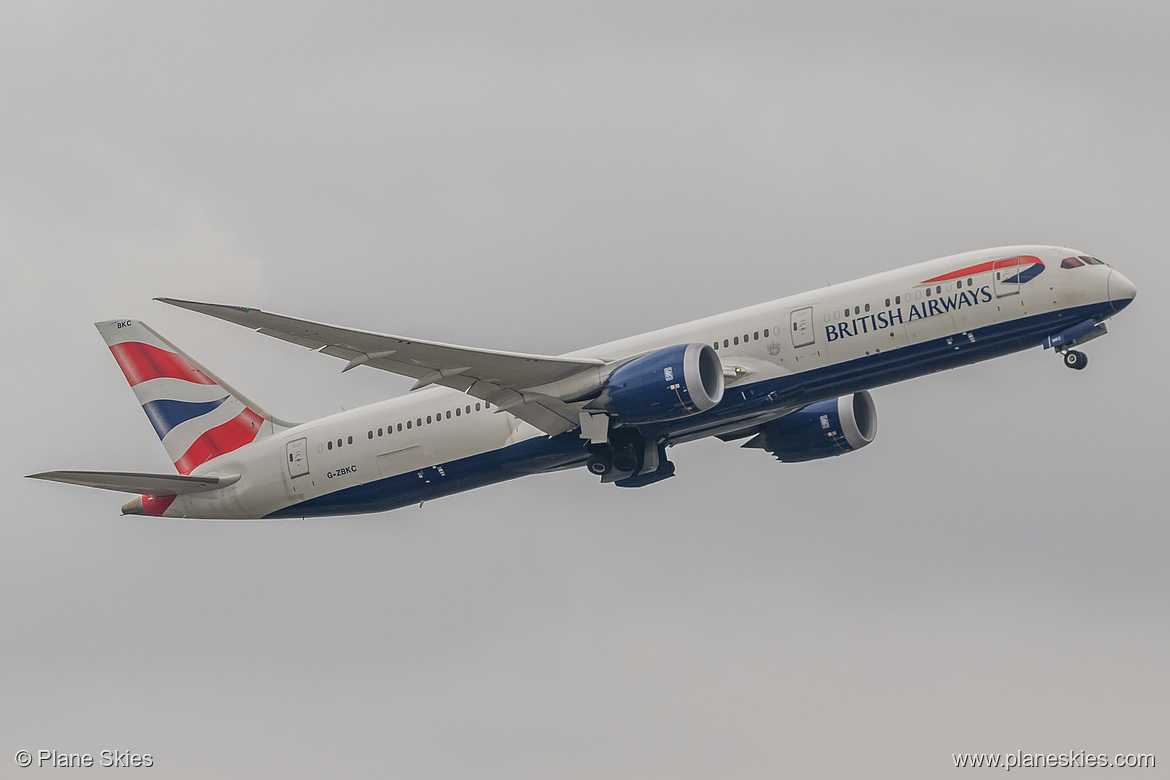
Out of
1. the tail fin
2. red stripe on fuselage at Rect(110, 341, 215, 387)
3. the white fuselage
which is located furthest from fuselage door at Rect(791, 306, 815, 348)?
red stripe on fuselage at Rect(110, 341, 215, 387)

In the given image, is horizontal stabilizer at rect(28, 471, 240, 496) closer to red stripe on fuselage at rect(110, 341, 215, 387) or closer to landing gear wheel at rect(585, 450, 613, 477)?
red stripe on fuselage at rect(110, 341, 215, 387)

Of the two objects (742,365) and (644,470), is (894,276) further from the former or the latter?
(644,470)

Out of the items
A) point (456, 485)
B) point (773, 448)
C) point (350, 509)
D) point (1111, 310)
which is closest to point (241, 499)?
point (350, 509)

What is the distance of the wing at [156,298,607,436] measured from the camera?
4131 centimetres

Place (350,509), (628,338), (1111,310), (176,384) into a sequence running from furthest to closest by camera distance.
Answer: (176,384) → (350,509) → (628,338) → (1111,310)

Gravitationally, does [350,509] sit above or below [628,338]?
below

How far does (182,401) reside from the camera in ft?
Answer: 179

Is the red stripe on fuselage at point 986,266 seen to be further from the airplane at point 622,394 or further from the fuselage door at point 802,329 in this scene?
the fuselage door at point 802,329

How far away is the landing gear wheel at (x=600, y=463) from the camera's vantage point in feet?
154

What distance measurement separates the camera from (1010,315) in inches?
1663

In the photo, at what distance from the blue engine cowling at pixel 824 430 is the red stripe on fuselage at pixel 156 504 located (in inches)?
806

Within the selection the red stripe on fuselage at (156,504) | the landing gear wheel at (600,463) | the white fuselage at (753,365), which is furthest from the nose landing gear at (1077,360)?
the red stripe on fuselage at (156,504)

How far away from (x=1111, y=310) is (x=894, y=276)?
5993 mm

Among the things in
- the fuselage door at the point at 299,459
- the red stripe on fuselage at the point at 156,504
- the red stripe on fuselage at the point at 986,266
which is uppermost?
the red stripe on fuselage at the point at 986,266
